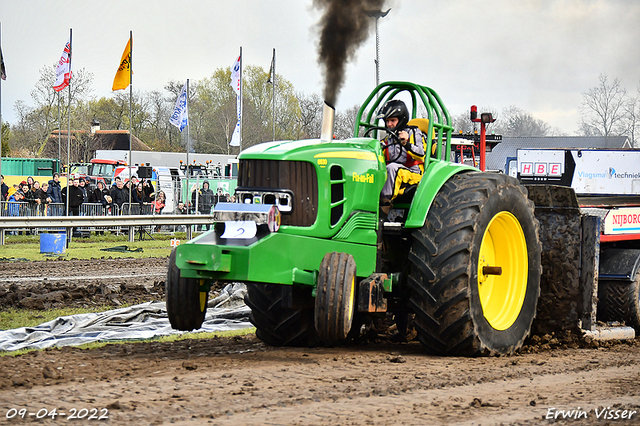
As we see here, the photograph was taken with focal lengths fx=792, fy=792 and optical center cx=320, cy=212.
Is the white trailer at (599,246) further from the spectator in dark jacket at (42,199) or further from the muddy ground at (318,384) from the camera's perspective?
the spectator in dark jacket at (42,199)

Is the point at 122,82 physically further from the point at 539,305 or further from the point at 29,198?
the point at 539,305

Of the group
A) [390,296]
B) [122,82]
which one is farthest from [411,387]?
[122,82]

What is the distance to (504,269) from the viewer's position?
7.87 meters

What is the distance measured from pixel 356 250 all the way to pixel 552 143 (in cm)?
6650

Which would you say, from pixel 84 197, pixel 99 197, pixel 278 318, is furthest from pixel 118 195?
pixel 278 318

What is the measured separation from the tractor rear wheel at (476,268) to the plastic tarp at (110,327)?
301 centimetres

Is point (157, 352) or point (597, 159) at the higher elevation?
point (597, 159)

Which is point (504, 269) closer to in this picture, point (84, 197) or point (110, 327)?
point (110, 327)

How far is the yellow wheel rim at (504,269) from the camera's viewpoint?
25.0 ft

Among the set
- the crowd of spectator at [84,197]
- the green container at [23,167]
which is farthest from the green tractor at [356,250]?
the green container at [23,167]

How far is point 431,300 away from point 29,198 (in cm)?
1906

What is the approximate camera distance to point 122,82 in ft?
91.0

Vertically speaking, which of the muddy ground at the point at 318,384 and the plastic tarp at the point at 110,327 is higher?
the muddy ground at the point at 318,384

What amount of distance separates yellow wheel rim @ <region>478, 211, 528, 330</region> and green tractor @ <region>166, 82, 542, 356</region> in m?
0.01
